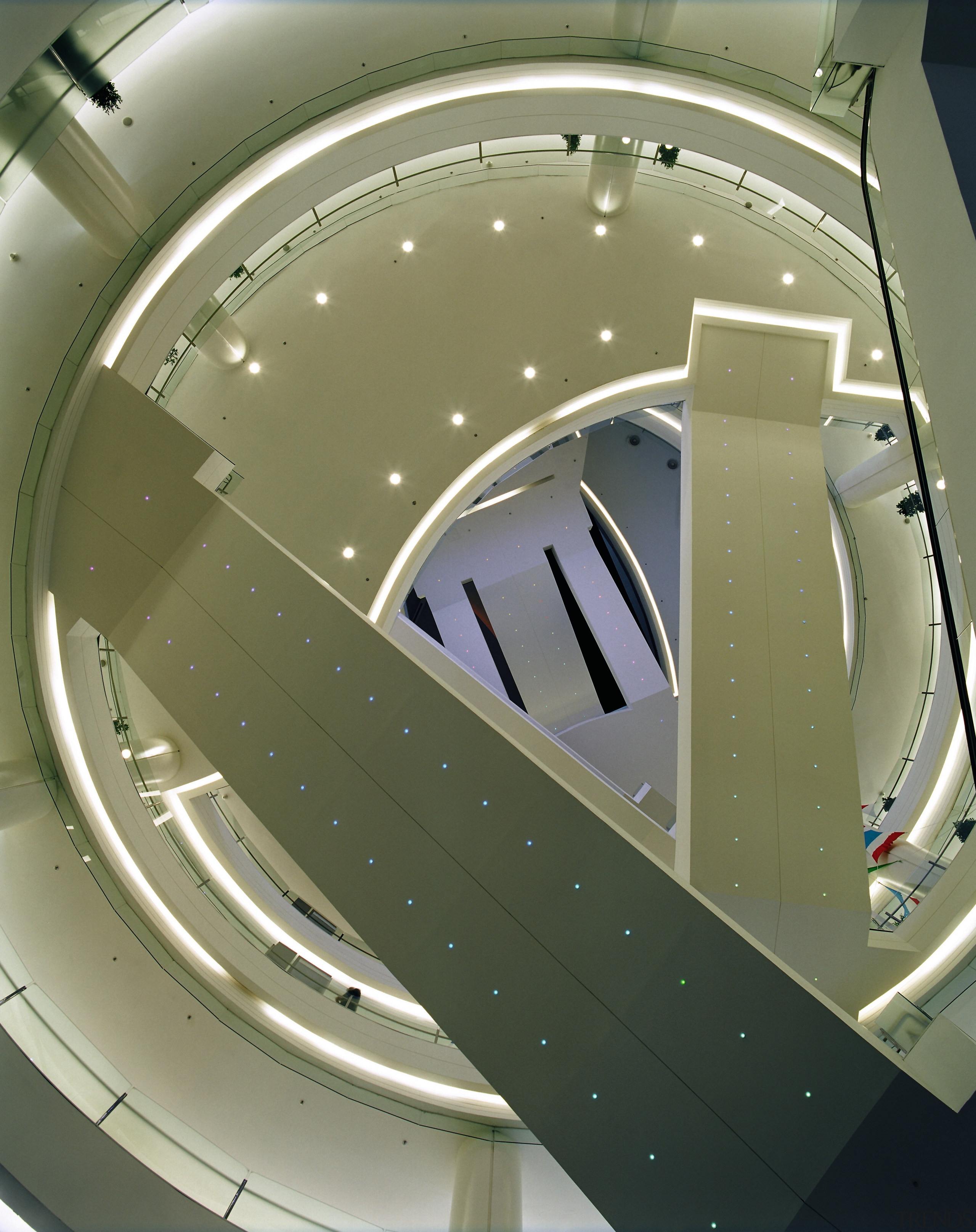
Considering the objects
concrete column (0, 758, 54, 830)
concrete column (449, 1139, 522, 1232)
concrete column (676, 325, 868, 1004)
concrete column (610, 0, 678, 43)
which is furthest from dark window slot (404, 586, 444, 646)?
concrete column (610, 0, 678, 43)

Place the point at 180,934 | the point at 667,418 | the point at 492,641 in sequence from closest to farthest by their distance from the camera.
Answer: the point at 180,934
the point at 667,418
the point at 492,641

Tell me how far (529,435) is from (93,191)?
219 inches

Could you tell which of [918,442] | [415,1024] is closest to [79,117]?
[918,442]

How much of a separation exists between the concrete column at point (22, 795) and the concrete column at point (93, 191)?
4.46 m

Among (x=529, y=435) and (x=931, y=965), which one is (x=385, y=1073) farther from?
(x=529, y=435)

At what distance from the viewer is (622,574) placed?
19.1 m

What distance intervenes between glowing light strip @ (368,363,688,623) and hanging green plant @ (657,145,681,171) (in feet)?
8.32

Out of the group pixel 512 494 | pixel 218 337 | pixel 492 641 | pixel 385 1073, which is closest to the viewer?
pixel 385 1073

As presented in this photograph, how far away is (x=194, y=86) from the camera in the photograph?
5598mm

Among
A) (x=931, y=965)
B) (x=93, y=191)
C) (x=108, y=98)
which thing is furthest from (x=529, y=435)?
(x=931, y=965)

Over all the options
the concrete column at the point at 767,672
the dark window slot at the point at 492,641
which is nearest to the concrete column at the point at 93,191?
the concrete column at the point at 767,672

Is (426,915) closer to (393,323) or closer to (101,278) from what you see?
(101,278)

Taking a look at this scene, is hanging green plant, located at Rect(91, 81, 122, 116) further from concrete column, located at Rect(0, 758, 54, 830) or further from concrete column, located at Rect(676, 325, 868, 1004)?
concrete column, located at Rect(676, 325, 868, 1004)

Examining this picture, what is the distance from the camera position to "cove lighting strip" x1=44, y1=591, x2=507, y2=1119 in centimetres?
614
